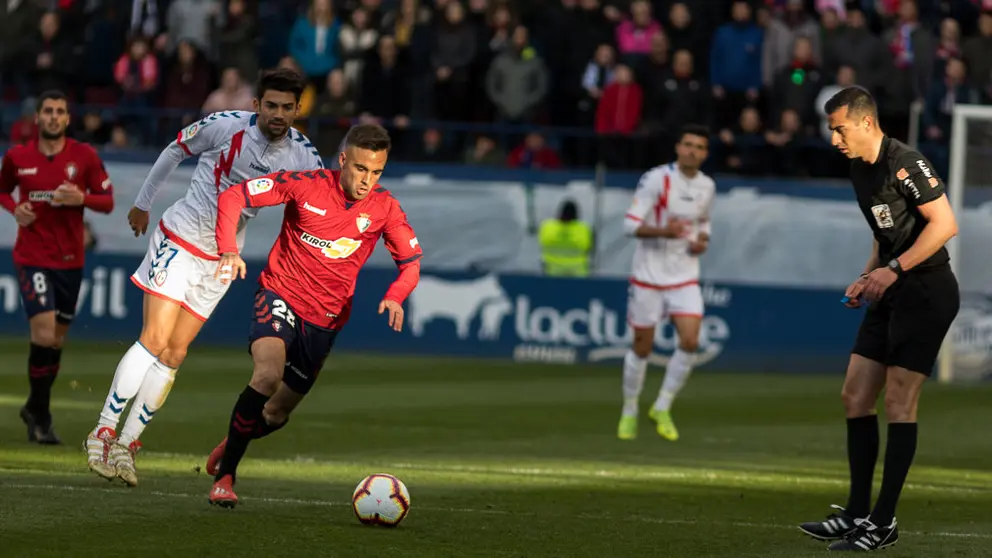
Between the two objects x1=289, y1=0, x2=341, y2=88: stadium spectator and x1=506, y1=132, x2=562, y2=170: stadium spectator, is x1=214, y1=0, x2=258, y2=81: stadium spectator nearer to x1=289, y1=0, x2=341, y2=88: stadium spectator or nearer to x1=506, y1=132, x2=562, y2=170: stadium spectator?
x1=289, y1=0, x2=341, y2=88: stadium spectator

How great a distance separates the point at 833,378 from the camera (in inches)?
762

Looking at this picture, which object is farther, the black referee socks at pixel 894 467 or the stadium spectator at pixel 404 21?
the stadium spectator at pixel 404 21

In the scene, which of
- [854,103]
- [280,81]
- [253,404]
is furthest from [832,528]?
[280,81]

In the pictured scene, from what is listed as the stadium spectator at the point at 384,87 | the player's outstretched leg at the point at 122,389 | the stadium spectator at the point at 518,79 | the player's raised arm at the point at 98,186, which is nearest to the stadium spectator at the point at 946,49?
the stadium spectator at the point at 518,79

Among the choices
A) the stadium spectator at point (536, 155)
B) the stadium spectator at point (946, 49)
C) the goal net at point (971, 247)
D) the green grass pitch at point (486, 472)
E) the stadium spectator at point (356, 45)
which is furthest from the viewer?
the stadium spectator at point (356, 45)

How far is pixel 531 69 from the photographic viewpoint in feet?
68.6

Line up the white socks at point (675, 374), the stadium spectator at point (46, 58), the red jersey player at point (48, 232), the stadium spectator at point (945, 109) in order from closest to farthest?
the red jersey player at point (48, 232), the white socks at point (675, 374), the stadium spectator at point (945, 109), the stadium spectator at point (46, 58)

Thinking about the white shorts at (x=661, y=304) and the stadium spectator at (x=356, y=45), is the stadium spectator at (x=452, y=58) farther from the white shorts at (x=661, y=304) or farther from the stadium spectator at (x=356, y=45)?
the white shorts at (x=661, y=304)

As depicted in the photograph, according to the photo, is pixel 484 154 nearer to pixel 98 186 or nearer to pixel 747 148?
pixel 747 148

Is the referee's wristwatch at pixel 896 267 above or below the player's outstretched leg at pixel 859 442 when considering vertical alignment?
above

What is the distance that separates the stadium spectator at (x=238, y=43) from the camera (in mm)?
21844

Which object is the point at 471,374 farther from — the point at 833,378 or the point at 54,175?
the point at 54,175

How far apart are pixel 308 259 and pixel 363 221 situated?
34cm

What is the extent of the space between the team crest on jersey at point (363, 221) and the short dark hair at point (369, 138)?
426 mm
